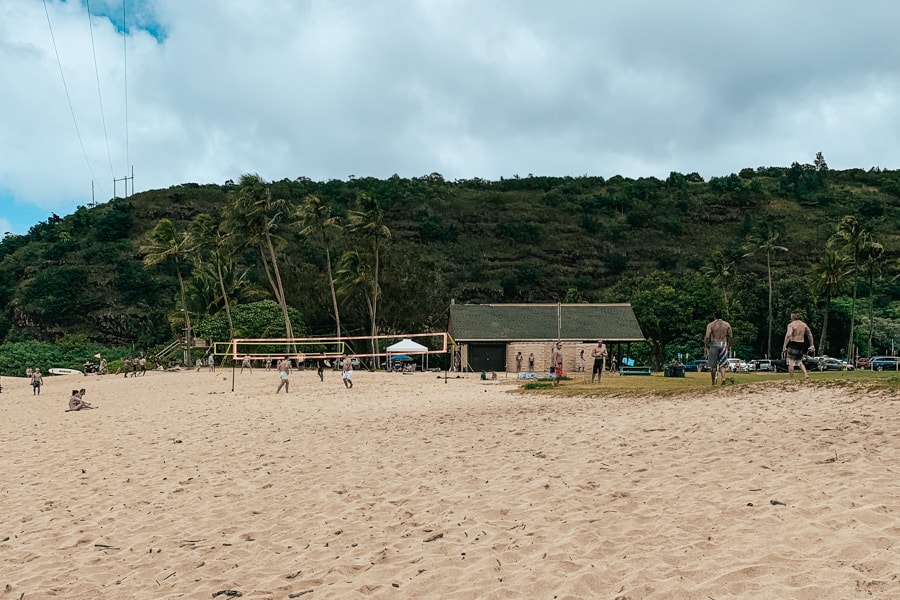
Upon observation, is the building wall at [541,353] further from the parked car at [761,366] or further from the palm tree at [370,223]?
the palm tree at [370,223]

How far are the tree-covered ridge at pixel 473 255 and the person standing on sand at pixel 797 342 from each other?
37.1 metres

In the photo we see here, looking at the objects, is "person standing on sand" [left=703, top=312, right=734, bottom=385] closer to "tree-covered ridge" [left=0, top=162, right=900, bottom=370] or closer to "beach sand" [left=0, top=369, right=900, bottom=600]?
"beach sand" [left=0, top=369, right=900, bottom=600]

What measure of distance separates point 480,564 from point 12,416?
18903 millimetres

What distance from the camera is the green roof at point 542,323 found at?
50.4 metres

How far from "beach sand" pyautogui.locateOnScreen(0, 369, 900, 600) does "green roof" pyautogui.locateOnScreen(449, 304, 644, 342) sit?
3684 cm

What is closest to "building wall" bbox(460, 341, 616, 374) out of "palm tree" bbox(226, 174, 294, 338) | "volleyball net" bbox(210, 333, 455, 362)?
"volleyball net" bbox(210, 333, 455, 362)

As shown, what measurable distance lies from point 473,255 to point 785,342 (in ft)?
314

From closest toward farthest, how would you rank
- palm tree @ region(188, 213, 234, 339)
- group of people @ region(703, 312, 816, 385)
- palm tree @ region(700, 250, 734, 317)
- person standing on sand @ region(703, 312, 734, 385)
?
group of people @ region(703, 312, 816, 385)
person standing on sand @ region(703, 312, 734, 385)
palm tree @ region(188, 213, 234, 339)
palm tree @ region(700, 250, 734, 317)

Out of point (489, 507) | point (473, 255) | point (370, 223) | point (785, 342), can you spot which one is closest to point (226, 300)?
point (370, 223)

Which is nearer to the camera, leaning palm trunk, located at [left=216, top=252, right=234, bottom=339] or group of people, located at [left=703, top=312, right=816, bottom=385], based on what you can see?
group of people, located at [left=703, top=312, right=816, bottom=385]

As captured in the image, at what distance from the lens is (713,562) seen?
5207 millimetres

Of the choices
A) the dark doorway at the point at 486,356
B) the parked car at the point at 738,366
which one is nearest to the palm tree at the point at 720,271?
the parked car at the point at 738,366

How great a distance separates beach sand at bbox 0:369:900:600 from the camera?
5312 mm

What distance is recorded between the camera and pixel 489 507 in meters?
7.35
